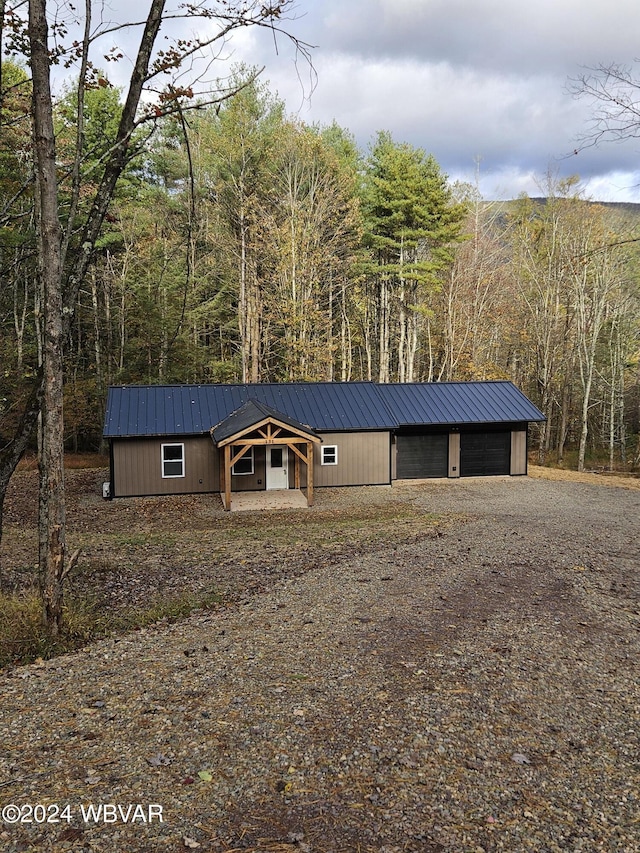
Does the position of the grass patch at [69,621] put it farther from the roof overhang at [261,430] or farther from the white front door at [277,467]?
the white front door at [277,467]

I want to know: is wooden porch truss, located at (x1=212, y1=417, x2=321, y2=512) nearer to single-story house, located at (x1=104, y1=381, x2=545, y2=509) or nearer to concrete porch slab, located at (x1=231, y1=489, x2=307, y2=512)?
single-story house, located at (x1=104, y1=381, x2=545, y2=509)

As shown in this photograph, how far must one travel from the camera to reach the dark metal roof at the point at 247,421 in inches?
625

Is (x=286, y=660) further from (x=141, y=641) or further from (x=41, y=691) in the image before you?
(x=41, y=691)

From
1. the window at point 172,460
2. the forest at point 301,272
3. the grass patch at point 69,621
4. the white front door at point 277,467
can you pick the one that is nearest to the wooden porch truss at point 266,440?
the white front door at point 277,467

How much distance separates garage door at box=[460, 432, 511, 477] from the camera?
20.5 metres

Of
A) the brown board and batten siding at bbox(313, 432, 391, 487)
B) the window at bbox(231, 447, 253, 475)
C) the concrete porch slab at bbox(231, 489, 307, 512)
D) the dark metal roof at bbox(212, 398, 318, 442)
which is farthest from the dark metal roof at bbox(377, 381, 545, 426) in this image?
the window at bbox(231, 447, 253, 475)

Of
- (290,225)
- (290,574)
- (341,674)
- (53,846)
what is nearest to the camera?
(53,846)

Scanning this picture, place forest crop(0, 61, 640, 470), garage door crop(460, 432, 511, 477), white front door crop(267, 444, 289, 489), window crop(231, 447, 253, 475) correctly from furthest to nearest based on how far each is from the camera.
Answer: forest crop(0, 61, 640, 470)
garage door crop(460, 432, 511, 477)
white front door crop(267, 444, 289, 489)
window crop(231, 447, 253, 475)

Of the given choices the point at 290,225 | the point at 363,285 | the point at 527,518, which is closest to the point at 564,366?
the point at 363,285

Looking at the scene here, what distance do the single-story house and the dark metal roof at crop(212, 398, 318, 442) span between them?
0.06m

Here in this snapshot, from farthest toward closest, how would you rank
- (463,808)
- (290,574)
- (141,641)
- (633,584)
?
(290,574)
(633,584)
(141,641)
(463,808)

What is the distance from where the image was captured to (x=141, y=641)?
232 inches

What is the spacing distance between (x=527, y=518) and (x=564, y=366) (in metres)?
19.4

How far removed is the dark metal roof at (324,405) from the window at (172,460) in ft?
2.03
